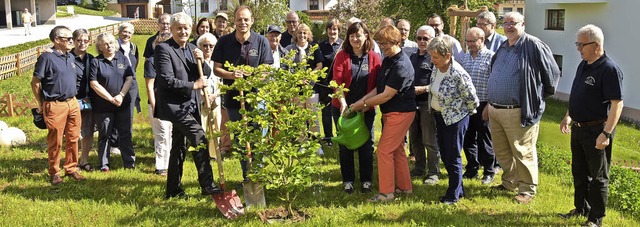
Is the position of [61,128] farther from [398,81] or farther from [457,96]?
[457,96]

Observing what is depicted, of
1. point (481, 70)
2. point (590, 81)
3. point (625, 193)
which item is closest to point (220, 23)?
point (481, 70)

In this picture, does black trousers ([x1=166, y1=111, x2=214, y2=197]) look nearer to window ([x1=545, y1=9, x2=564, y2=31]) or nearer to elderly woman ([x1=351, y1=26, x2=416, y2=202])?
elderly woman ([x1=351, y1=26, x2=416, y2=202])

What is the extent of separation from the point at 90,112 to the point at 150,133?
255cm

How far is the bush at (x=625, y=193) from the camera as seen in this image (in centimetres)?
701

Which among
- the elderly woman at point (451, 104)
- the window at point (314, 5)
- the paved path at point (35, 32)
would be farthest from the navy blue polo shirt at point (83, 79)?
the window at point (314, 5)

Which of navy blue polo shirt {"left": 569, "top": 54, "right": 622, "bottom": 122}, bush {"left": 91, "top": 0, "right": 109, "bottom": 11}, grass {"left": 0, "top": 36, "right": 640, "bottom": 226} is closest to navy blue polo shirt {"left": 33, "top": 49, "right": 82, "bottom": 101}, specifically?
grass {"left": 0, "top": 36, "right": 640, "bottom": 226}

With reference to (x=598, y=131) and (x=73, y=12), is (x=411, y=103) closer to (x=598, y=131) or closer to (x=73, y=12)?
(x=598, y=131)

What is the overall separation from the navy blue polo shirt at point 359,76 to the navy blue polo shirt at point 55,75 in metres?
3.43

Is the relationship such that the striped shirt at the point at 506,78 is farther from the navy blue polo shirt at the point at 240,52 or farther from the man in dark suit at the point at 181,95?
the man in dark suit at the point at 181,95

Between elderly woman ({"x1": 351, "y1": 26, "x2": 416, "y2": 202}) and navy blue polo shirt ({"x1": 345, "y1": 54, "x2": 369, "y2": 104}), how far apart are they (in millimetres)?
149

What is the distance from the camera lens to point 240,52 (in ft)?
23.3

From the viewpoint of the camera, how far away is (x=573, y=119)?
5875mm

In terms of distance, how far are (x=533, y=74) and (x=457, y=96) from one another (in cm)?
82

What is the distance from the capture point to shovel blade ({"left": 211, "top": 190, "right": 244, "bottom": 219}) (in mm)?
6090
